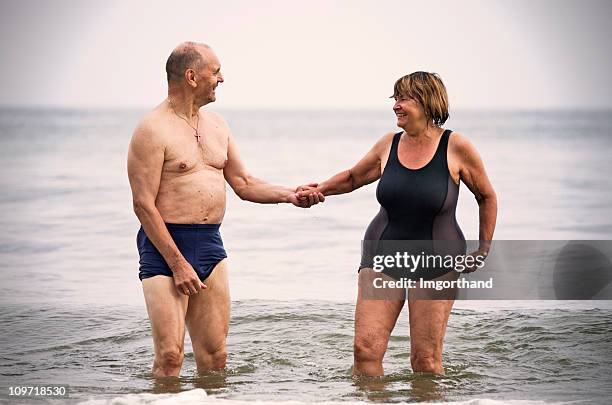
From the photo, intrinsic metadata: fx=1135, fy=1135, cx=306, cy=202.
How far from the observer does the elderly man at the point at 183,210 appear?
21.2 feet

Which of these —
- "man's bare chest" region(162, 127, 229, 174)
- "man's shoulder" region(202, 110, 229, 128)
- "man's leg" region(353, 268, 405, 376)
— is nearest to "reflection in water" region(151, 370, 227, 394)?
"man's leg" region(353, 268, 405, 376)

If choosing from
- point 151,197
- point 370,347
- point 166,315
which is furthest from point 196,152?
point 370,347

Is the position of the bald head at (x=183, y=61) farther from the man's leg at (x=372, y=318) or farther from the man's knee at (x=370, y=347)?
the man's knee at (x=370, y=347)

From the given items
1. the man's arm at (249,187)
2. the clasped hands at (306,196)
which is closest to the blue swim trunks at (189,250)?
the man's arm at (249,187)

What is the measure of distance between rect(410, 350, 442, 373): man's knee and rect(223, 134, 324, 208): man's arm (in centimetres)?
132

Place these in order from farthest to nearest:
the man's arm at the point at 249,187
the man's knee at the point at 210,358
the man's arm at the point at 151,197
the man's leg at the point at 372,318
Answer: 1. the man's arm at the point at 249,187
2. the man's knee at the point at 210,358
3. the man's leg at the point at 372,318
4. the man's arm at the point at 151,197

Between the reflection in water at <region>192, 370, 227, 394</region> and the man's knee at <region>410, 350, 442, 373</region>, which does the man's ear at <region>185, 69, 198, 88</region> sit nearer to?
the reflection in water at <region>192, 370, 227, 394</region>

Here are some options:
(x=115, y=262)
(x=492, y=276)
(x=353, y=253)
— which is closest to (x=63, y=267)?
(x=115, y=262)

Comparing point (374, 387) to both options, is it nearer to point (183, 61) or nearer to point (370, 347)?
point (370, 347)

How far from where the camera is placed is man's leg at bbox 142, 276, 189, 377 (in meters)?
6.45

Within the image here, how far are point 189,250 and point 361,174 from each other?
3.79ft

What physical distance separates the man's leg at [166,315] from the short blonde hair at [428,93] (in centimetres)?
173

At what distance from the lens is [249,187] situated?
7.17 metres

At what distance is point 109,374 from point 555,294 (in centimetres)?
447
